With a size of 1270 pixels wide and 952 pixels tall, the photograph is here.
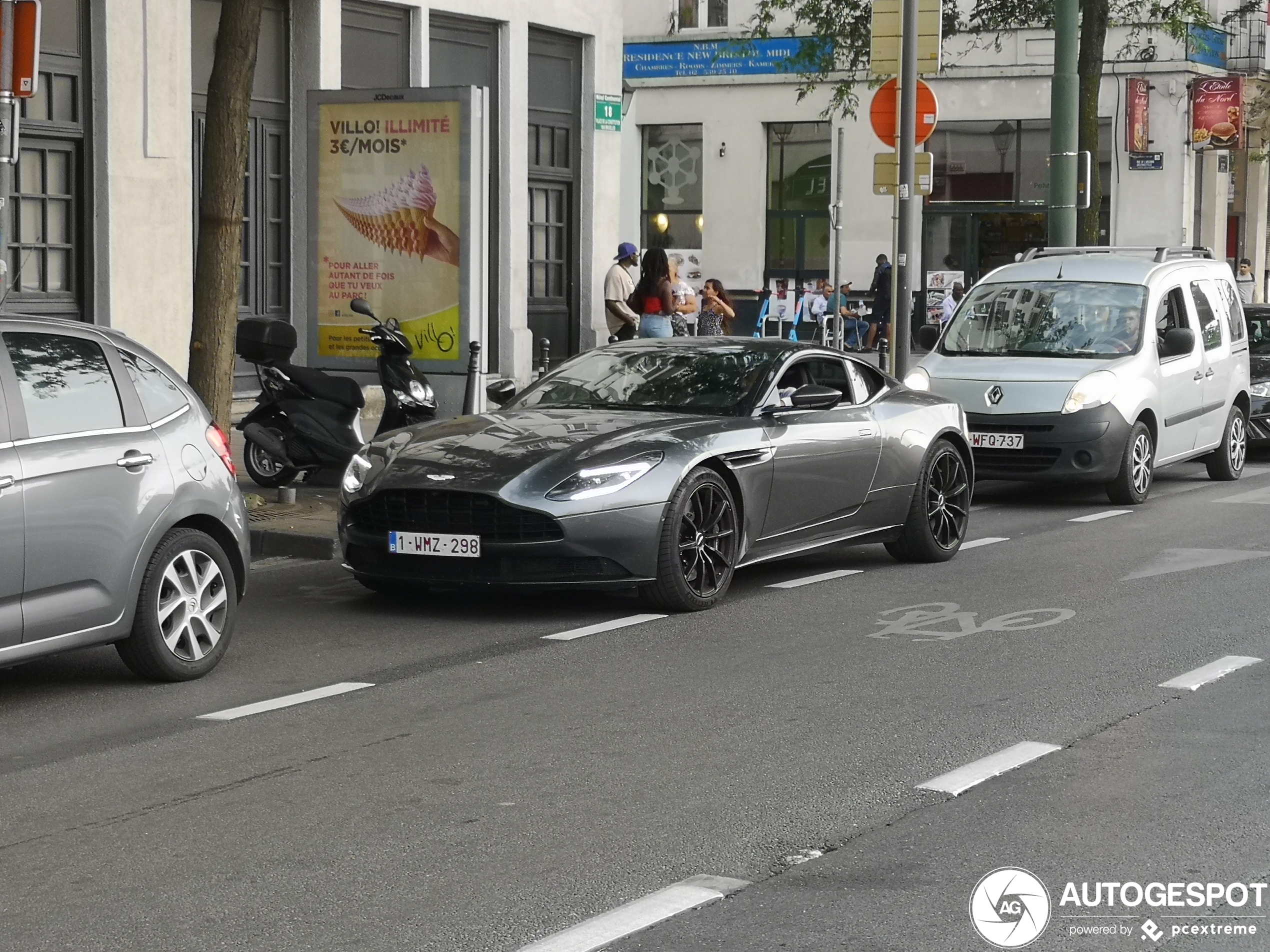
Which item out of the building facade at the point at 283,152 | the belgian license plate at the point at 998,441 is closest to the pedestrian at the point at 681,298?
the building facade at the point at 283,152

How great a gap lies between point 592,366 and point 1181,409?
6.61 m

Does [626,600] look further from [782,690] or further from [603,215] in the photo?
[603,215]

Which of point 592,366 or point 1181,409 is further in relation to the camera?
point 1181,409

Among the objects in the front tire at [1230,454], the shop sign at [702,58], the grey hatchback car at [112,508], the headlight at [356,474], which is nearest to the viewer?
the grey hatchback car at [112,508]

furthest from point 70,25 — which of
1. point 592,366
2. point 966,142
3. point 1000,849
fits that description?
point 966,142

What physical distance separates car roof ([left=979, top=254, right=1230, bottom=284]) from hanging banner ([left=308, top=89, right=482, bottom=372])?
453 cm

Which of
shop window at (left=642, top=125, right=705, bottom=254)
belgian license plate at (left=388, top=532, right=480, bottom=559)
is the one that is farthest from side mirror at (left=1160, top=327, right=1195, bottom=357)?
shop window at (left=642, top=125, right=705, bottom=254)

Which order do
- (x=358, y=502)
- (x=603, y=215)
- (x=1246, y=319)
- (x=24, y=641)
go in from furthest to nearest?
(x=603, y=215), (x=1246, y=319), (x=358, y=502), (x=24, y=641)

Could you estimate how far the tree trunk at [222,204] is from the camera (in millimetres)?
12805

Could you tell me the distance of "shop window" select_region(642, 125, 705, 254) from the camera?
44.8 meters

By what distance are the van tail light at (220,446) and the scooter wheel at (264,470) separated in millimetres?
6249

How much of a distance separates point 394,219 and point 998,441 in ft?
16.2

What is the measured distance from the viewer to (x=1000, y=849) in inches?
216

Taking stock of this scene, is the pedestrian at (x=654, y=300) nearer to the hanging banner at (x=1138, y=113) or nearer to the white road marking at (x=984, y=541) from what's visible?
the white road marking at (x=984, y=541)
